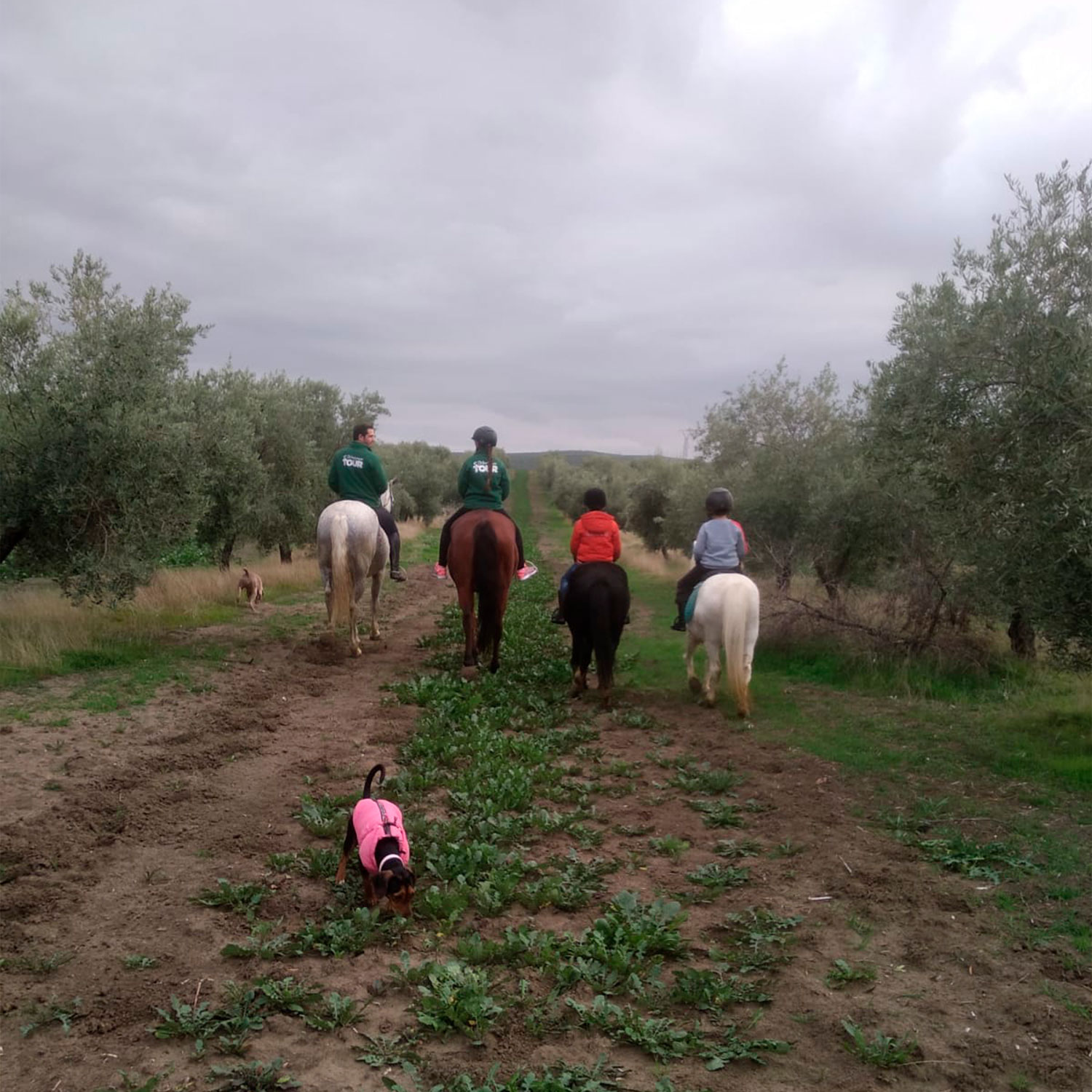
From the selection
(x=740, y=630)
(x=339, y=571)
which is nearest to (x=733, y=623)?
(x=740, y=630)

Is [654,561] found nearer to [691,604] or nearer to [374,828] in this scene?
[691,604]

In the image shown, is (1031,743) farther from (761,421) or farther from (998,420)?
(761,421)

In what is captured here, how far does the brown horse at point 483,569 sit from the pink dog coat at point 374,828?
205 inches

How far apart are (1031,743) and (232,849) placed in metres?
7.16

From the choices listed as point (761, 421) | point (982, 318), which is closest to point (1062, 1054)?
point (982, 318)

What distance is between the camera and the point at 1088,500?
6.27 metres

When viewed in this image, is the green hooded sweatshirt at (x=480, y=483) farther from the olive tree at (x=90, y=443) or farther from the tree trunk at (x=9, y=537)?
the tree trunk at (x=9, y=537)

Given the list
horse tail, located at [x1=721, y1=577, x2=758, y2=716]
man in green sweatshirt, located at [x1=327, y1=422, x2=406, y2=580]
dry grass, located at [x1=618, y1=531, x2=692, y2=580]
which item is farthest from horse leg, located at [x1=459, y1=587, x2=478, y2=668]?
dry grass, located at [x1=618, y1=531, x2=692, y2=580]

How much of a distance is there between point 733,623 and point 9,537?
30.0 ft

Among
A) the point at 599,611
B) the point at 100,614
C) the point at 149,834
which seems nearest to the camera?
the point at 149,834

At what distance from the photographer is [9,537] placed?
33.5 ft

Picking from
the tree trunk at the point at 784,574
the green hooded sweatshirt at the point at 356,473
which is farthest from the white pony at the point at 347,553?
the tree trunk at the point at 784,574

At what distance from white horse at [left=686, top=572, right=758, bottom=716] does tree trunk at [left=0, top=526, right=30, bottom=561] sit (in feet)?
28.2

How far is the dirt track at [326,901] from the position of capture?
10.3 feet
